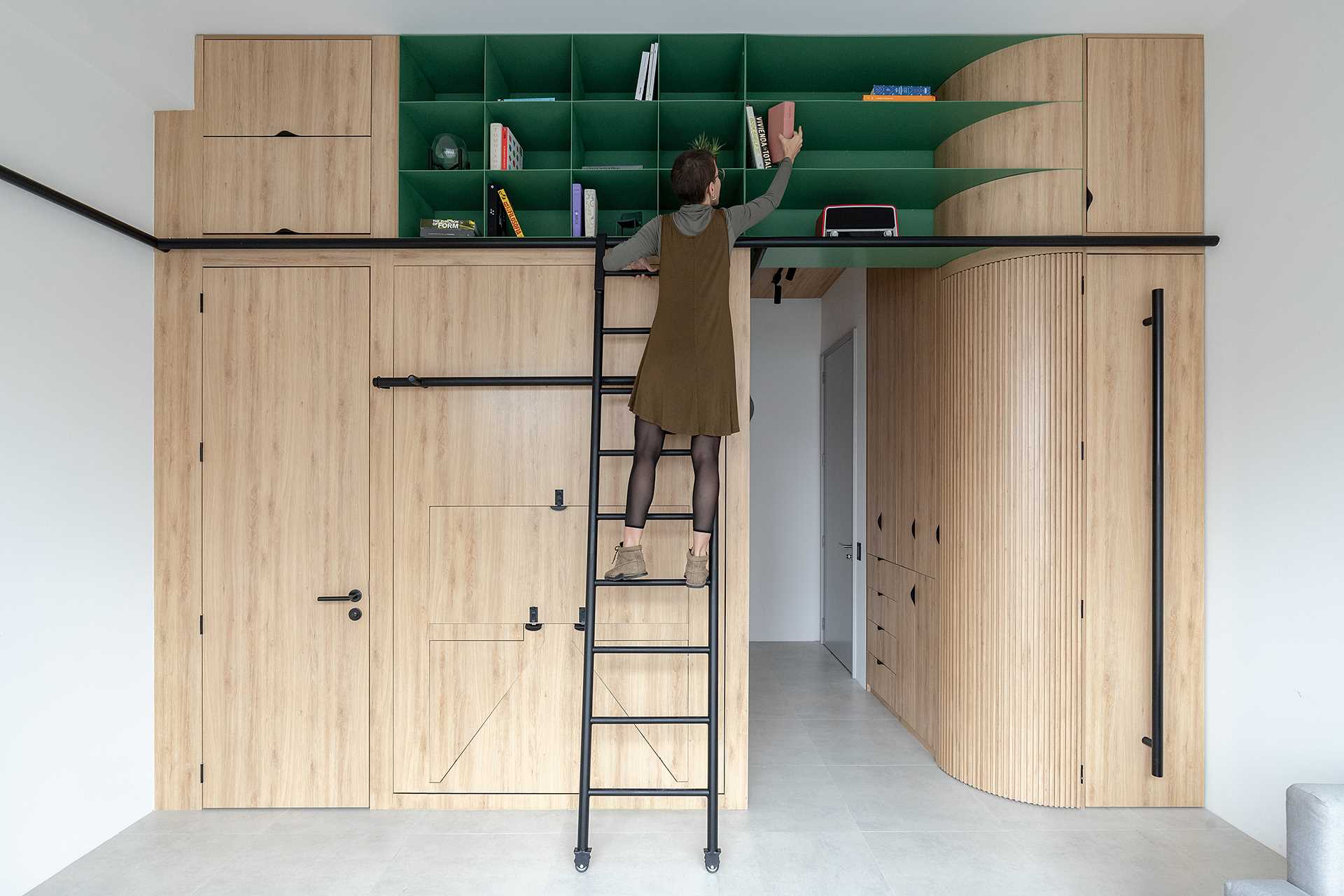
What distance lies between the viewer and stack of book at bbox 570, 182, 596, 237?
3.22 m

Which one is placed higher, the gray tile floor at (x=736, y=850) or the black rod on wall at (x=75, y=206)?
the black rod on wall at (x=75, y=206)

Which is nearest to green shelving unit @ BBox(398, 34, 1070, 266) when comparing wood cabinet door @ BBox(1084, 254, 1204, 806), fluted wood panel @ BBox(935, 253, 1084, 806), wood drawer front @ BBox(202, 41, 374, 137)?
wood drawer front @ BBox(202, 41, 374, 137)

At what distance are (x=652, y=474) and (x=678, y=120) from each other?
5.55 ft

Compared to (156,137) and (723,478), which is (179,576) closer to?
(156,137)

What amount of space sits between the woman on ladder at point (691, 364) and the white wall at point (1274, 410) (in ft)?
6.99

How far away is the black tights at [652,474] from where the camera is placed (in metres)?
2.83

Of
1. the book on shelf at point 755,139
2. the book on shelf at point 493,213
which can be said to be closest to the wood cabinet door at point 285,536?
the book on shelf at point 493,213

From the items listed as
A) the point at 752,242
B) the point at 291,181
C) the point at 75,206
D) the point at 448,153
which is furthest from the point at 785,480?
the point at 75,206

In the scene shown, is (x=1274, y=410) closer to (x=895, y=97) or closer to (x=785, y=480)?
(x=895, y=97)

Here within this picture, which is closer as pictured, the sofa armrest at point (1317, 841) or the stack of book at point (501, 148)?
the sofa armrest at point (1317, 841)

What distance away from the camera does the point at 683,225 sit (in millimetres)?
2818

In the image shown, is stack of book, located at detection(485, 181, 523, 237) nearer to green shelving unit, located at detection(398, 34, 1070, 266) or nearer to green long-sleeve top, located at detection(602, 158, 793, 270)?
green shelving unit, located at detection(398, 34, 1070, 266)

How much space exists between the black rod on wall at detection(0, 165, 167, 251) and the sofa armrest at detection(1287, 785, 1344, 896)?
14.4 ft

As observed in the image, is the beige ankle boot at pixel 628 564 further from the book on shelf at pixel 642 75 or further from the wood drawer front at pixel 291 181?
the book on shelf at pixel 642 75
